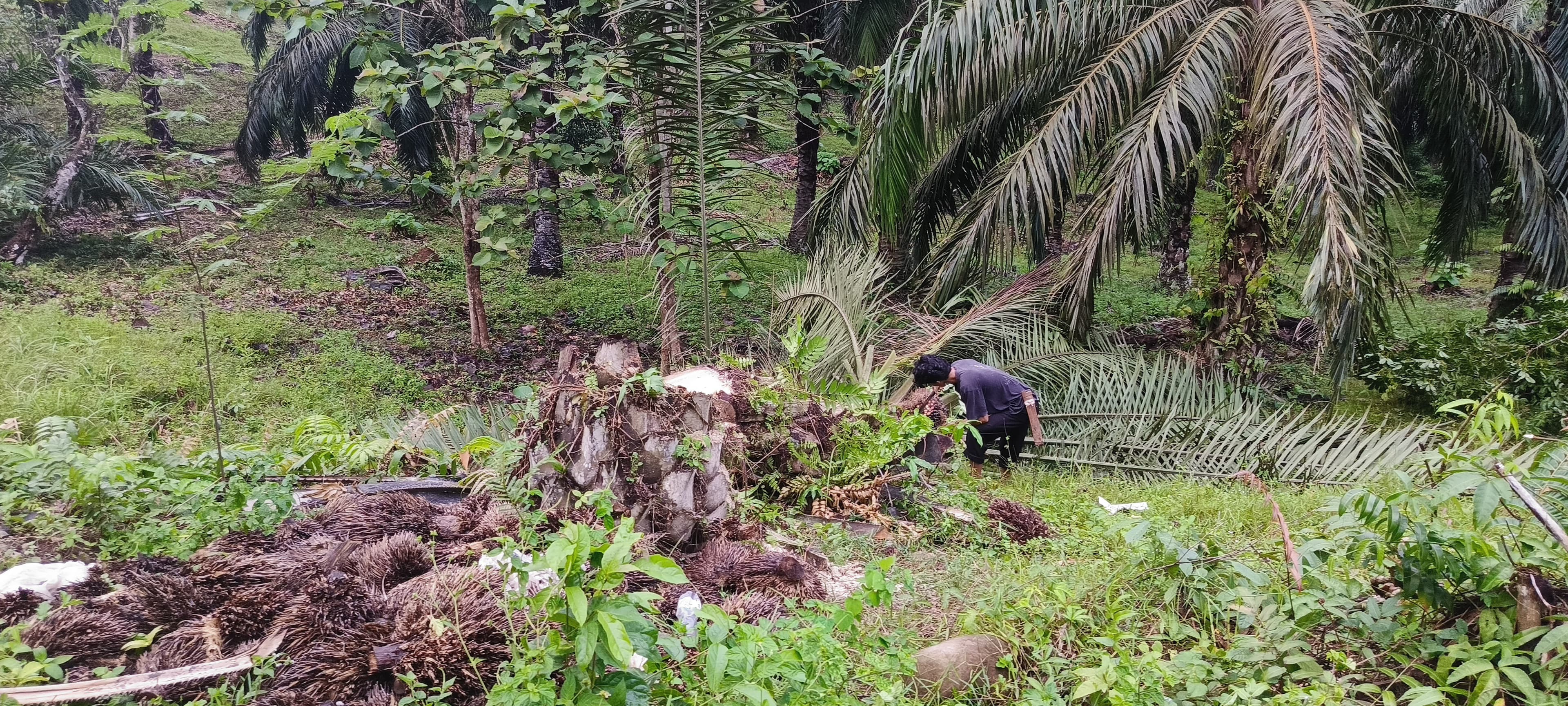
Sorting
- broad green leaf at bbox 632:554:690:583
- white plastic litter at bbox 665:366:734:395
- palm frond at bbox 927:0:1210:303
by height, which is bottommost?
white plastic litter at bbox 665:366:734:395

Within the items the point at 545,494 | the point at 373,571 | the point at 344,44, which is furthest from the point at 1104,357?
the point at 344,44

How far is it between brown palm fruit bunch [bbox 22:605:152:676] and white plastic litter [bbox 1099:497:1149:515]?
11.9 feet

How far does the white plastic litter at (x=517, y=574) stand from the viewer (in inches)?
84.0

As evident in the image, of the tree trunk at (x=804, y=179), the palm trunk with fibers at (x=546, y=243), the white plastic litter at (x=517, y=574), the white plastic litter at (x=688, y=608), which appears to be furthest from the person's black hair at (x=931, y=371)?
the palm trunk with fibers at (x=546, y=243)

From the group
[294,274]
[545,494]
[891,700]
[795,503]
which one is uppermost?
[891,700]

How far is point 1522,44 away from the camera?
20.7 feet

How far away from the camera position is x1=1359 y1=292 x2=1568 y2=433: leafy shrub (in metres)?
6.32

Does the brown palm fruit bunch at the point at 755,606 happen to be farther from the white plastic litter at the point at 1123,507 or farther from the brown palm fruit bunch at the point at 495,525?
the white plastic litter at the point at 1123,507

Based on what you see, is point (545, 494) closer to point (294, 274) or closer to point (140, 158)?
point (294, 274)

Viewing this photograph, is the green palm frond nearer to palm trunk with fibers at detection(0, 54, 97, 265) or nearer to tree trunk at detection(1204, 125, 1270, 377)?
tree trunk at detection(1204, 125, 1270, 377)

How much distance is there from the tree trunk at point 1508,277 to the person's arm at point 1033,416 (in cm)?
492

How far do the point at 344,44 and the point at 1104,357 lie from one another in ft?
34.4

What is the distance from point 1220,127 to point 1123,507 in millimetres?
3433

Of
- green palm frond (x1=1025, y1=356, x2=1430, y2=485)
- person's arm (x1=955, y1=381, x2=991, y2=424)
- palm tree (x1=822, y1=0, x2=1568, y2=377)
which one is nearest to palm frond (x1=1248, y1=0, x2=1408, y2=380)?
palm tree (x1=822, y1=0, x2=1568, y2=377)
